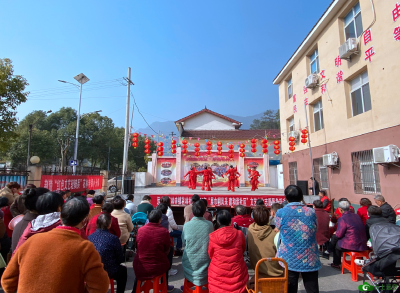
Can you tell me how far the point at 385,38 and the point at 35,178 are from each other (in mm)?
13174

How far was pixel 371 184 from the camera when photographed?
7.27 meters

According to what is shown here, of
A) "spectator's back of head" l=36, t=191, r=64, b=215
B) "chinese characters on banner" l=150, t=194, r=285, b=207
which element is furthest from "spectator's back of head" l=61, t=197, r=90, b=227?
"chinese characters on banner" l=150, t=194, r=285, b=207

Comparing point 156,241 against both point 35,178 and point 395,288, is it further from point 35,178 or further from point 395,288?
point 35,178

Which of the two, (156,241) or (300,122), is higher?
(300,122)

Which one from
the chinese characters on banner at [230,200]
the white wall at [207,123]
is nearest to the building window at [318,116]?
the chinese characters on banner at [230,200]

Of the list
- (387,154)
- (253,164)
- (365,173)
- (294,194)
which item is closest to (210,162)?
(253,164)

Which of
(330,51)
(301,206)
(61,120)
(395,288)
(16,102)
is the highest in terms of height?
(61,120)

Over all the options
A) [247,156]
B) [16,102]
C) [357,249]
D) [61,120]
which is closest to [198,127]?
[247,156]

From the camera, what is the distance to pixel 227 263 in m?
2.45

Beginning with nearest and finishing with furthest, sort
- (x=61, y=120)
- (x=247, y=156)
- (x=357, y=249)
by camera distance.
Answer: (x=357, y=249)
(x=247, y=156)
(x=61, y=120)

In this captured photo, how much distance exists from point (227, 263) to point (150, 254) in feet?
3.02

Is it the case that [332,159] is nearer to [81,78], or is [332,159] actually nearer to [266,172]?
[266,172]

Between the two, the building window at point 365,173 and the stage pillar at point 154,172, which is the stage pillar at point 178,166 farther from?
the building window at point 365,173

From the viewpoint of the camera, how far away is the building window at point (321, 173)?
979 cm
